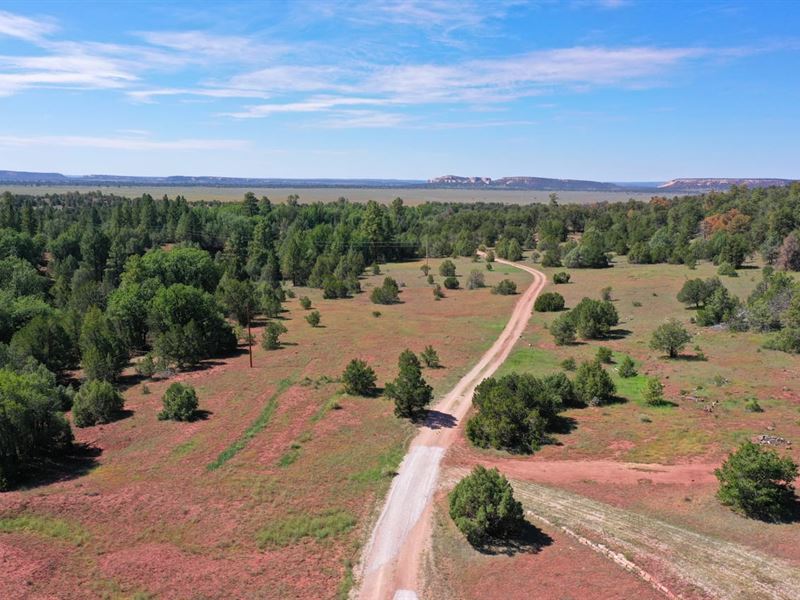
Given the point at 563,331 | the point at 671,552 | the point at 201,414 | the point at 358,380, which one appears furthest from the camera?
the point at 563,331

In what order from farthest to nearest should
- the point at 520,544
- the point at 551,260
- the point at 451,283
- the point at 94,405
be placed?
1. the point at 551,260
2. the point at 451,283
3. the point at 94,405
4. the point at 520,544

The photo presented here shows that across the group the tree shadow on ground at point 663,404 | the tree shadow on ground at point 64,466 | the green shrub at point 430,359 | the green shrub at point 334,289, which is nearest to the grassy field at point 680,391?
the tree shadow on ground at point 663,404

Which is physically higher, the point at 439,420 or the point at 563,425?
the point at 563,425

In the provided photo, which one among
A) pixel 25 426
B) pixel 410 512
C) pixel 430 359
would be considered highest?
pixel 25 426

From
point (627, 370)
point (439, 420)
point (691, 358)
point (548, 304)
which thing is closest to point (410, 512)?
point (439, 420)

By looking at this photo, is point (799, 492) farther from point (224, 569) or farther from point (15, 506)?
point (15, 506)

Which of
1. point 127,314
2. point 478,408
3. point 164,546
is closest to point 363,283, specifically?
point 127,314

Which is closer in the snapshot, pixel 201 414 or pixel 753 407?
pixel 753 407

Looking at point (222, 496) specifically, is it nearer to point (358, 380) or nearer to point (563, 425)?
point (358, 380)
